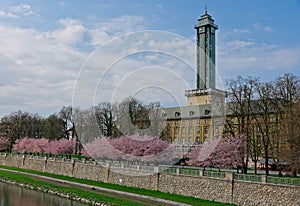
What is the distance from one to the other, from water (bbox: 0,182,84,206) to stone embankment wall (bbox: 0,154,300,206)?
7.74 m

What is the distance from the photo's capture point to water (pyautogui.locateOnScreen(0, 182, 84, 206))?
83.4ft

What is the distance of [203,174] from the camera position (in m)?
28.0

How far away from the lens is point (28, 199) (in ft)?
90.0

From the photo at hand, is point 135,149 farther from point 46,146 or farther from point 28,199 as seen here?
point 46,146

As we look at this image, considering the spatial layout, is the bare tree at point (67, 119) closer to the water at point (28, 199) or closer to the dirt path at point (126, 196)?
the dirt path at point (126, 196)

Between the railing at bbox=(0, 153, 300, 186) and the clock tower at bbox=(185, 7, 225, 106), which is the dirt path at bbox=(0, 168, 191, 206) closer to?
the railing at bbox=(0, 153, 300, 186)

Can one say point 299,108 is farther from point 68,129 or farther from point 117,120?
point 68,129

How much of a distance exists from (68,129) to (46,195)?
52.9 m

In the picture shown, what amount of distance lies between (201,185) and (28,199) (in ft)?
43.0

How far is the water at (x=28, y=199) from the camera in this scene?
25.4 m

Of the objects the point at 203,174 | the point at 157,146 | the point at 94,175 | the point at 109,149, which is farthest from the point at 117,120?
the point at 203,174

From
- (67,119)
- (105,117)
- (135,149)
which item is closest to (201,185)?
(135,149)

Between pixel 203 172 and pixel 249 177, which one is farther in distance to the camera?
pixel 203 172

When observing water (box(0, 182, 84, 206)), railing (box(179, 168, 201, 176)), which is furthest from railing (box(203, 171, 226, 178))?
water (box(0, 182, 84, 206))
